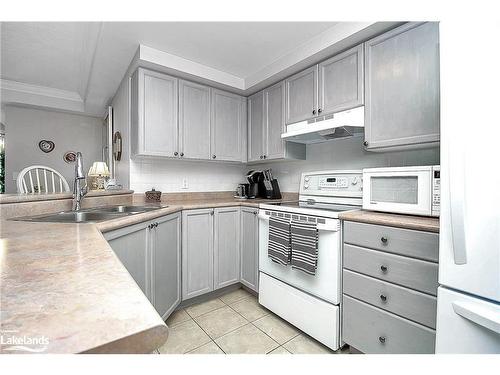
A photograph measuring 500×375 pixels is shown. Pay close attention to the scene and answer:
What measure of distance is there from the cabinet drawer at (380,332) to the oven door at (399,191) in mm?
613

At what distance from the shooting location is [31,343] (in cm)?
33

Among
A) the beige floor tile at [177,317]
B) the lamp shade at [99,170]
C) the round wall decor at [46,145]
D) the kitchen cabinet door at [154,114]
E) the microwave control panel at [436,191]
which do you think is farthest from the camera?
the round wall decor at [46,145]

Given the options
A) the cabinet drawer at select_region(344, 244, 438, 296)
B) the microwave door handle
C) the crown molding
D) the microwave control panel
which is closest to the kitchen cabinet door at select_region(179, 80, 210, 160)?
the cabinet drawer at select_region(344, 244, 438, 296)

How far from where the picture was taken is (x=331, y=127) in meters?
1.83

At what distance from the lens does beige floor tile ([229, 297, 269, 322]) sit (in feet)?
6.45

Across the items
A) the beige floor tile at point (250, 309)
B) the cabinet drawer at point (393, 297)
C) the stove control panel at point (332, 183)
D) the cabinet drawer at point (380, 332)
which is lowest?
the beige floor tile at point (250, 309)

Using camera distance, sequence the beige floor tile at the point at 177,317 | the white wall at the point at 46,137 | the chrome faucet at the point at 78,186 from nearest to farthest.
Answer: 1. the chrome faucet at the point at 78,186
2. the beige floor tile at the point at 177,317
3. the white wall at the point at 46,137

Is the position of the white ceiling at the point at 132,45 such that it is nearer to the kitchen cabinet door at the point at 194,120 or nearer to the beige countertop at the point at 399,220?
the kitchen cabinet door at the point at 194,120

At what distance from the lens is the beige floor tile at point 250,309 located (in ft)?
6.45

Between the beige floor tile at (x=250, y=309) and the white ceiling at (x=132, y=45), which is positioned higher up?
the white ceiling at (x=132, y=45)

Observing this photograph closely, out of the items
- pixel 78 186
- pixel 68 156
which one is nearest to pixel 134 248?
pixel 78 186

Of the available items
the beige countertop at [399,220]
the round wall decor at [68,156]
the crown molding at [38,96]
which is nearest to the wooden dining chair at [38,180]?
the round wall decor at [68,156]
